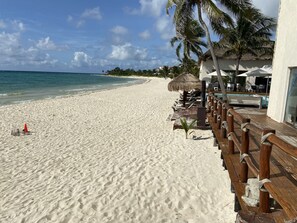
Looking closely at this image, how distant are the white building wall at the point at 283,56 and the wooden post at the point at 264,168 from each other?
5701 millimetres

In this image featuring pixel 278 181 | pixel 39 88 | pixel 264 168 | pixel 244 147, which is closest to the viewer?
pixel 264 168

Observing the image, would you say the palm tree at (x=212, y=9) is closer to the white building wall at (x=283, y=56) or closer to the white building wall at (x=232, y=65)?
the white building wall at (x=283, y=56)

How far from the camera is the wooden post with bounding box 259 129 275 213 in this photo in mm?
2706

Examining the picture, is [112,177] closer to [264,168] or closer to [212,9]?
[264,168]

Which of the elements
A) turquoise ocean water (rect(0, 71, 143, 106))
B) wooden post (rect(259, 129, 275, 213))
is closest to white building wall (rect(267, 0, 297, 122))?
wooden post (rect(259, 129, 275, 213))

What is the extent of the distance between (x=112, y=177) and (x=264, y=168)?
406 cm

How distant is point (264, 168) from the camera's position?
9.12 ft

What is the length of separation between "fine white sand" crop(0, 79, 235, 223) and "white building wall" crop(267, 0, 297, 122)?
254 cm

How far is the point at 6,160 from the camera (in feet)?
23.9

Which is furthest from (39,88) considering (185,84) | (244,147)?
(244,147)

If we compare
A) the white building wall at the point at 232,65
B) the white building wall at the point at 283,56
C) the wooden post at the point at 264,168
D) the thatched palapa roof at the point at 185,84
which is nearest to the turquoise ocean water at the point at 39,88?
the thatched palapa roof at the point at 185,84

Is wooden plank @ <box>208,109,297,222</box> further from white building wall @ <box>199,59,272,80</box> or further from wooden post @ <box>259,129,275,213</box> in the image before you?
white building wall @ <box>199,59,272,80</box>

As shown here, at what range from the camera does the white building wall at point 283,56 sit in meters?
7.48

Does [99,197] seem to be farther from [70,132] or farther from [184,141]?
[70,132]
